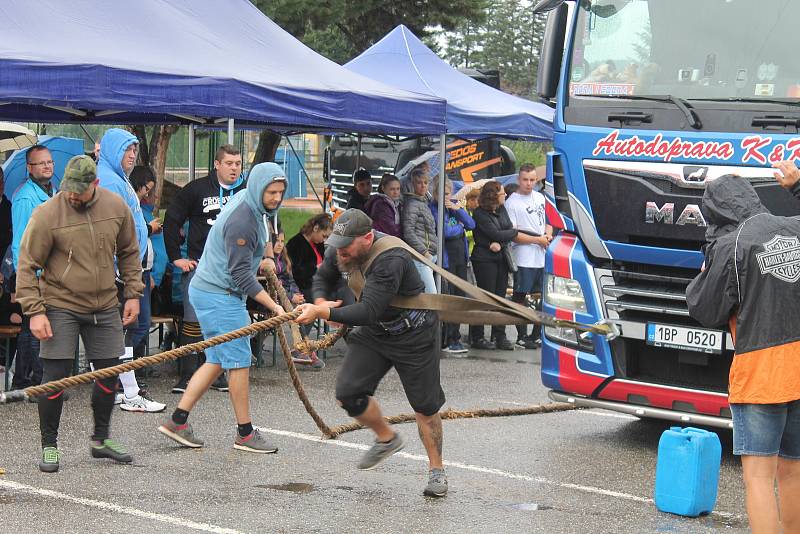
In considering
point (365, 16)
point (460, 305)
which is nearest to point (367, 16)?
point (365, 16)

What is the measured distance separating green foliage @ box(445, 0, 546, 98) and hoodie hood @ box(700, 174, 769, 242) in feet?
177

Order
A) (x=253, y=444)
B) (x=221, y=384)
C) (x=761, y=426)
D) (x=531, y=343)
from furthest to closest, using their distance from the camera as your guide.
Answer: (x=531, y=343) → (x=221, y=384) → (x=253, y=444) → (x=761, y=426)

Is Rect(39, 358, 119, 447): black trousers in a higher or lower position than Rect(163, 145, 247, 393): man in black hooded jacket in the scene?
lower

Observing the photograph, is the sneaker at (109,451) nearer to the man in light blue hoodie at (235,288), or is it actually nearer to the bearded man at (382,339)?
the man in light blue hoodie at (235,288)

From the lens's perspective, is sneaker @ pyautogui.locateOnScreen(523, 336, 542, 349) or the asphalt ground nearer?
the asphalt ground

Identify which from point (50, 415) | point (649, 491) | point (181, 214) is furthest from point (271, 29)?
point (649, 491)

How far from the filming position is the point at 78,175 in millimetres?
6598

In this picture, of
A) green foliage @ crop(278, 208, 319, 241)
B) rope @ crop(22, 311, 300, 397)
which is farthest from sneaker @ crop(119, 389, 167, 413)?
green foliage @ crop(278, 208, 319, 241)

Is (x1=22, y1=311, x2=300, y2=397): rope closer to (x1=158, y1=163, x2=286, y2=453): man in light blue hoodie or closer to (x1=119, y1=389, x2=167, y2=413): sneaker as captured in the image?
(x1=158, y1=163, x2=286, y2=453): man in light blue hoodie

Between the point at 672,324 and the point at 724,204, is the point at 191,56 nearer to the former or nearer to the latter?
the point at 672,324

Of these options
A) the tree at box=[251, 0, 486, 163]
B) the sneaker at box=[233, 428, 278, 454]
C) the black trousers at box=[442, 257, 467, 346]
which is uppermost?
the tree at box=[251, 0, 486, 163]

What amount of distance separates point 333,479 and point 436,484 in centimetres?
72

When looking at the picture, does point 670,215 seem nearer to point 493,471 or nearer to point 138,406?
point 493,471

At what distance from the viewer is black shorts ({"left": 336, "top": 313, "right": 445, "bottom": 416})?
255 inches
